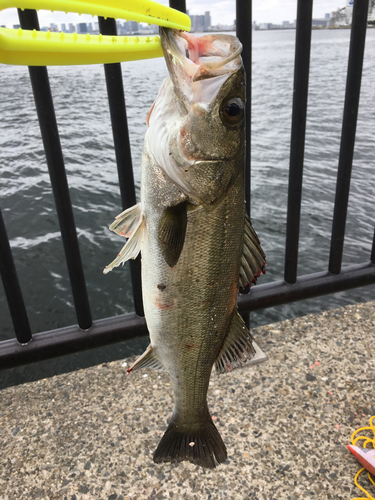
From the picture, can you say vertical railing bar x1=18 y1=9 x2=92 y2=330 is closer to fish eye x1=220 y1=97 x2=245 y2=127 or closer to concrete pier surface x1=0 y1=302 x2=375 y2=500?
concrete pier surface x1=0 y1=302 x2=375 y2=500

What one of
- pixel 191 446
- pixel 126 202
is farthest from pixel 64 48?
pixel 191 446

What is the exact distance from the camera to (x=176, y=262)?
4.84ft

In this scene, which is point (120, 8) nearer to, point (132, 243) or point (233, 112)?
point (233, 112)

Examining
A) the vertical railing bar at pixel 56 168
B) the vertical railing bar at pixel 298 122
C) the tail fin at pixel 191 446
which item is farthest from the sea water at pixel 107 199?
the tail fin at pixel 191 446

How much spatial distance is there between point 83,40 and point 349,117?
6.55 feet

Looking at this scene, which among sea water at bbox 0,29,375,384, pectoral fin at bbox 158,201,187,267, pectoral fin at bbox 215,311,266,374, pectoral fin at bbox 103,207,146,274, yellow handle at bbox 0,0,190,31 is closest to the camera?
yellow handle at bbox 0,0,190,31

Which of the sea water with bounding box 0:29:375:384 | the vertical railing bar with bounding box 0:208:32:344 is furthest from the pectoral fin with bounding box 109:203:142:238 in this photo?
the sea water with bounding box 0:29:375:384

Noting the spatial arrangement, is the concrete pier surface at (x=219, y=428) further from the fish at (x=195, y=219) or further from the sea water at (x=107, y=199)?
the sea water at (x=107, y=199)

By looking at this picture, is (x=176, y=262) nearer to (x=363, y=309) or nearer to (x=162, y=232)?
(x=162, y=232)

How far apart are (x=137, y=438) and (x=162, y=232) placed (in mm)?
1584

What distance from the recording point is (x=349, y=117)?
2555 millimetres

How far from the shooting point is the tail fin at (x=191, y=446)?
5.91ft

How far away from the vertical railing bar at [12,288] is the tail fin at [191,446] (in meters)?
1.14

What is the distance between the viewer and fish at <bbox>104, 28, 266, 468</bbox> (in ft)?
4.25
